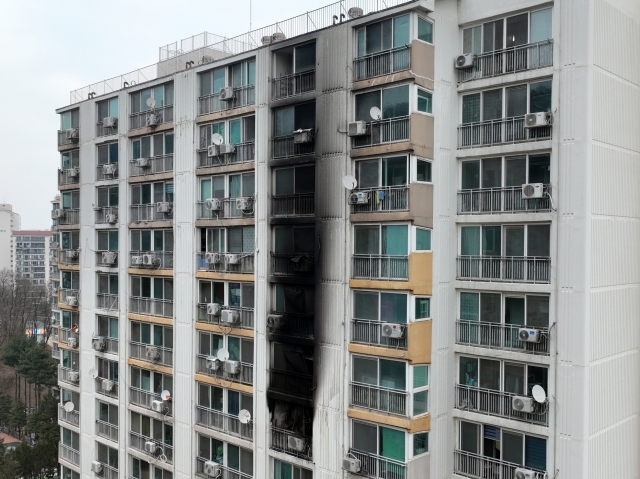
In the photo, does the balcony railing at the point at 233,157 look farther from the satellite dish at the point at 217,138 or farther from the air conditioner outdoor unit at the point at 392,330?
the air conditioner outdoor unit at the point at 392,330

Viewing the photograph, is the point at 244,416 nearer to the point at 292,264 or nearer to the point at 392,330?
the point at 292,264

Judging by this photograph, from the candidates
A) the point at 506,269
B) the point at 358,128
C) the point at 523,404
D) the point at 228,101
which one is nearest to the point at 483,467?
the point at 523,404

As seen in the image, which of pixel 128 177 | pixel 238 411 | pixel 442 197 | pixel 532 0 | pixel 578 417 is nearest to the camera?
pixel 578 417

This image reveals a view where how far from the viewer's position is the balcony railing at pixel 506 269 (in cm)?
1578

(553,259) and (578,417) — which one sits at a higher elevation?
(553,259)

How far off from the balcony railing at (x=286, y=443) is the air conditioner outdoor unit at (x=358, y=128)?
9255 mm

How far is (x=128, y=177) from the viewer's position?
997 inches

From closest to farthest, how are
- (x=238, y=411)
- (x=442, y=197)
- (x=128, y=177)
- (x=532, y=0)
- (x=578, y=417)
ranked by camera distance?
1. (x=578, y=417)
2. (x=532, y=0)
3. (x=442, y=197)
4. (x=238, y=411)
5. (x=128, y=177)

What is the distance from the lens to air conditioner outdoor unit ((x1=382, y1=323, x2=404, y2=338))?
1655cm

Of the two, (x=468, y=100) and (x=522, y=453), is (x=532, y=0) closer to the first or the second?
(x=468, y=100)

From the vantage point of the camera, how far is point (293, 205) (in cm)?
1938

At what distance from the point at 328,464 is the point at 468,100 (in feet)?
36.9

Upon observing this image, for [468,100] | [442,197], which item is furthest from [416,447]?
[468,100]

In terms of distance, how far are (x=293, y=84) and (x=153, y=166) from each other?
25.4 feet
